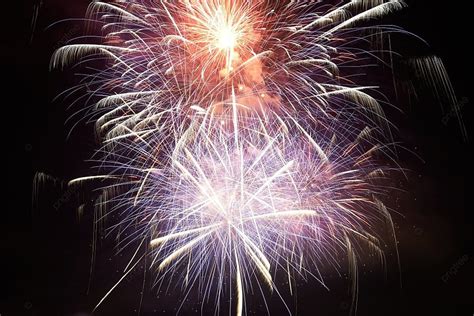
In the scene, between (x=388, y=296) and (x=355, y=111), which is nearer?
(x=355, y=111)

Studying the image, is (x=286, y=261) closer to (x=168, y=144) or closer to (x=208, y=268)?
(x=208, y=268)

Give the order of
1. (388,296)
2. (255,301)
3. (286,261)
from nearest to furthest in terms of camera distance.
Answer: (286,261), (255,301), (388,296)

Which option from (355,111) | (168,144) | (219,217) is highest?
(355,111)

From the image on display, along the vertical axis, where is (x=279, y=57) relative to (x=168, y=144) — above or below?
above

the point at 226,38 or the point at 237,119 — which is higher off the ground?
the point at 226,38

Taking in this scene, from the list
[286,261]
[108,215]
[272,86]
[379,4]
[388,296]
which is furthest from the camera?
[388,296]

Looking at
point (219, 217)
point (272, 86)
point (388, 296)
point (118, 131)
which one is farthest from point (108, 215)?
point (388, 296)
